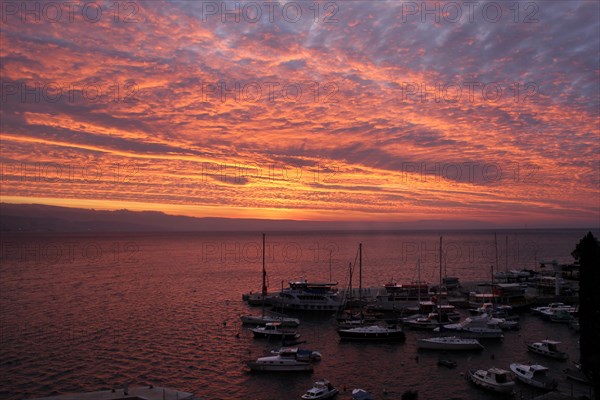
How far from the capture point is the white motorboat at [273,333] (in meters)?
55.6

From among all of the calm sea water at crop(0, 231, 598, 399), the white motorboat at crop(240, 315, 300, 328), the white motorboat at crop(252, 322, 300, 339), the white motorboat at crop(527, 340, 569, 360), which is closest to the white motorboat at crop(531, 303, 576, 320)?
the calm sea water at crop(0, 231, 598, 399)

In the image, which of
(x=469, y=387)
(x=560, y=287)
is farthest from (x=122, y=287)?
(x=560, y=287)

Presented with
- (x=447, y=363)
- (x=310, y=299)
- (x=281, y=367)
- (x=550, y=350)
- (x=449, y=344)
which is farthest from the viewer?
(x=310, y=299)

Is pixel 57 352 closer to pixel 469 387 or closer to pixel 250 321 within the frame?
pixel 250 321

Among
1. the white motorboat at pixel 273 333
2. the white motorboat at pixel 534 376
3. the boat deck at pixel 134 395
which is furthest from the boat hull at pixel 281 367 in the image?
the white motorboat at pixel 534 376

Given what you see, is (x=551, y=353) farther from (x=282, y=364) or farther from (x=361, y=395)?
(x=282, y=364)

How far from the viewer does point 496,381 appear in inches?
1484

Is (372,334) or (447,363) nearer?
(447,363)

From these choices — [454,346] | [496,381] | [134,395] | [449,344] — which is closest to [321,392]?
[134,395]

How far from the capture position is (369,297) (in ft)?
272

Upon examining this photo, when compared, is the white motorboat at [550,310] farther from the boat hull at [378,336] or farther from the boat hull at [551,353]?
the boat hull at [378,336]

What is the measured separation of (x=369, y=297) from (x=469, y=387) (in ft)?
143

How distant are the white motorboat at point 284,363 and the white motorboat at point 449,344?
14.8m

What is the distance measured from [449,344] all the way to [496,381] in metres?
12.8
